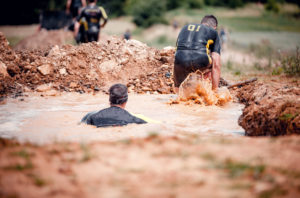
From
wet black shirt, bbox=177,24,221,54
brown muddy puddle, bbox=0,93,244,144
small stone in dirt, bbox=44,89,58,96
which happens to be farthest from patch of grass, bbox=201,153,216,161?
small stone in dirt, bbox=44,89,58,96

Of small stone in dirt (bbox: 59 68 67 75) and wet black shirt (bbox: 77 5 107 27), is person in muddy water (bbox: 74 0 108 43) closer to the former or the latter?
wet black shirt (bbox: 77 5 107 27)

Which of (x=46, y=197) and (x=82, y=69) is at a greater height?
(x=82, y=69)

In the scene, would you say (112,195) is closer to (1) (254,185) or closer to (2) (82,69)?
(1) (254,185)

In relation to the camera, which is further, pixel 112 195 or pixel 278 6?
pixel 278 6

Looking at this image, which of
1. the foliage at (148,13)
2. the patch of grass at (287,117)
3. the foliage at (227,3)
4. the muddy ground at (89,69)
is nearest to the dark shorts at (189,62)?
the muddy ground at (89,69)

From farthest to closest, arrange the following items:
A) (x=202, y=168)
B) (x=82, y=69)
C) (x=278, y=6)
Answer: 1. (x=278, y=6)
2. (x=82, y=69)
3. (x=202, y=168)

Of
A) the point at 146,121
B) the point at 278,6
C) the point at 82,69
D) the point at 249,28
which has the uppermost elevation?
the point at 278,6

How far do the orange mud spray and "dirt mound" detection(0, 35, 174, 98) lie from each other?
5.43 feet

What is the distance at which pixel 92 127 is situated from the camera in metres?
5.11

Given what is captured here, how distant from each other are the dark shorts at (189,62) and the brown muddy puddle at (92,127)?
719 millimetres

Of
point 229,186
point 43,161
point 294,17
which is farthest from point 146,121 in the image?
point 294,17

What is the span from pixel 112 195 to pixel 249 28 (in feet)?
142

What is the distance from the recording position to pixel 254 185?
2.41 m

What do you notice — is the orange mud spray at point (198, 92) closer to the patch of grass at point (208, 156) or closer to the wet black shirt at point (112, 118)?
the wet black shirt at point (112, 118)
